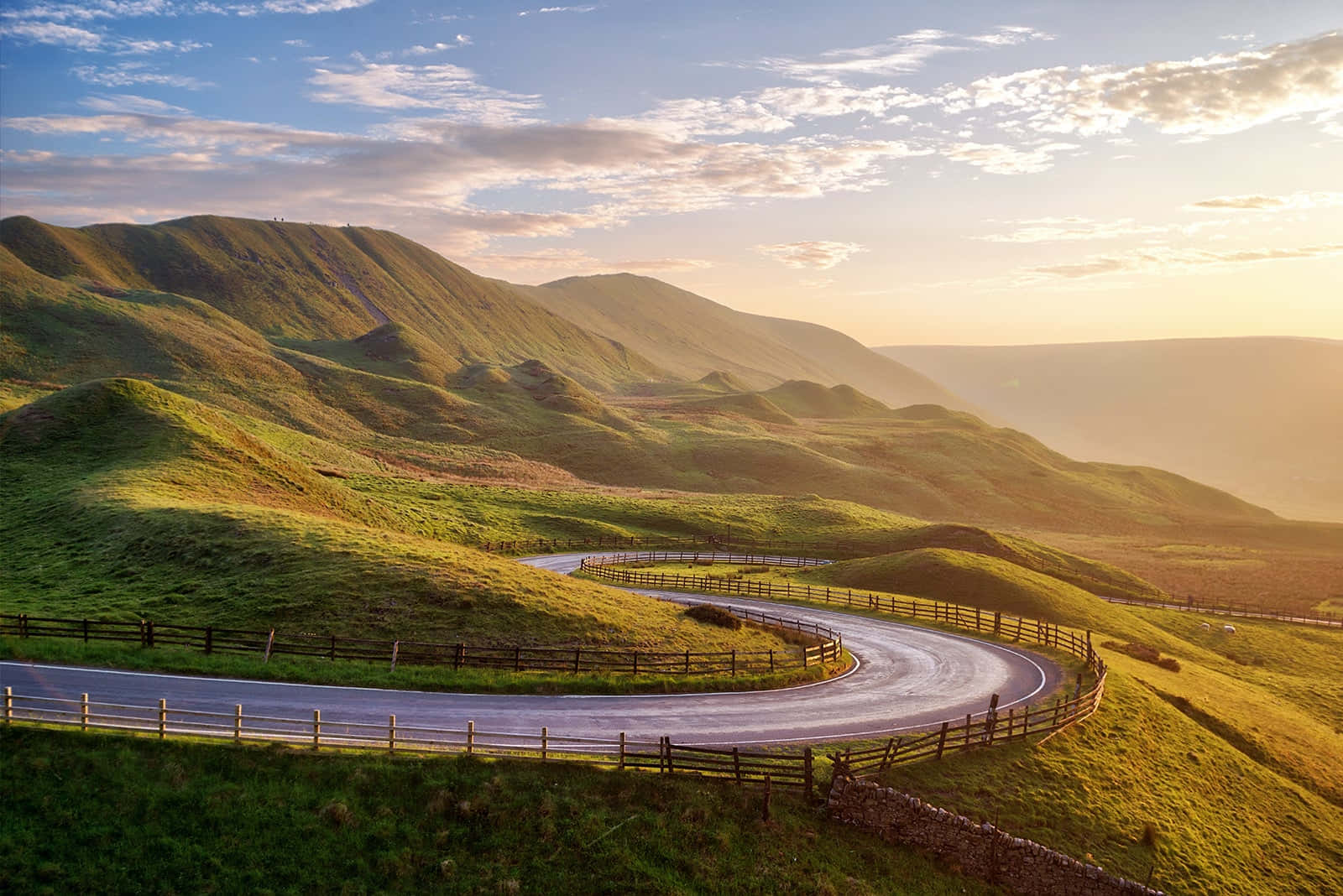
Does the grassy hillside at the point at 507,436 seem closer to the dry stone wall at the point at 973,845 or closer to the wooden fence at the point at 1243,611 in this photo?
the wooden fence at the point at 1243,611

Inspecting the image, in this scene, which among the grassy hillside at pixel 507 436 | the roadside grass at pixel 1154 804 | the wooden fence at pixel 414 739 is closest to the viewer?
the wooden fence at pixel 414 739

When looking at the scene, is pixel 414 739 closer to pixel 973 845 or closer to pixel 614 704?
pixel 614 704

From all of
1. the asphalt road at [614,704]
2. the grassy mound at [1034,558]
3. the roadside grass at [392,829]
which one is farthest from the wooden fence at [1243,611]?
the roadside grass at [392,829]

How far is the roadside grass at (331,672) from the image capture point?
32375 millimetres

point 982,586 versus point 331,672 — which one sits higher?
point 331,672

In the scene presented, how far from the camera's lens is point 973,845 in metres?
26.3

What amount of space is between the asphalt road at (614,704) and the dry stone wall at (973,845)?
423 centimetres

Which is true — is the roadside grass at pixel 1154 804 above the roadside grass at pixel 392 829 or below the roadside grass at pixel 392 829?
below

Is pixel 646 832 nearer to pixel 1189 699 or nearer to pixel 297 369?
pixel 1189 699

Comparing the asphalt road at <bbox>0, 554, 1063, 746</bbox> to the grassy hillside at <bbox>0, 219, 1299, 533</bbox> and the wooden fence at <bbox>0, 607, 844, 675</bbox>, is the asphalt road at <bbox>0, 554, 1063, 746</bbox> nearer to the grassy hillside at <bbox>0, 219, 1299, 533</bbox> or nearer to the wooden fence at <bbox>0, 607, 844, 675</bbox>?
the wooden fence at <bbox>0, 607, 844, 675</bbox>

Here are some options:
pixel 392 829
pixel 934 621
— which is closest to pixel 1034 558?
pixel 934 621

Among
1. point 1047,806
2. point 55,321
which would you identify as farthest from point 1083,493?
point 55,321

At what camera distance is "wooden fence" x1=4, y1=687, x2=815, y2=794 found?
84.4 ft

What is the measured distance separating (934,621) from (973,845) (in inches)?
1211
